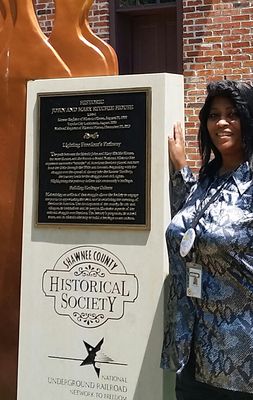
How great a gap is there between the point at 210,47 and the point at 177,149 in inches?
156

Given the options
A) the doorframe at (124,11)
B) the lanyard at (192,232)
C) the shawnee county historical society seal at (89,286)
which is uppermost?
the doorframe at (124,11)

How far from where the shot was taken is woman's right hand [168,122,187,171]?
139 inches

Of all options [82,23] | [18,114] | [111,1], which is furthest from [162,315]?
[111,1]

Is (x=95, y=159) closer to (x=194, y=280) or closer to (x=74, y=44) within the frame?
(x=74, y=44)

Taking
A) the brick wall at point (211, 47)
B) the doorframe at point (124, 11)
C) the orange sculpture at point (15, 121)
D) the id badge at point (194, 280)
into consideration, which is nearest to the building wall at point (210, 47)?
the brick wall at point (211, 47)

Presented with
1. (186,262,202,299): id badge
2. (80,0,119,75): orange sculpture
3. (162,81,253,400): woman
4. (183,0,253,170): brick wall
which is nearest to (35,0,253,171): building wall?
(183,0,253,170): brick wall

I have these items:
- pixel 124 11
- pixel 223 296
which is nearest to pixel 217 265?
pixel 223 296

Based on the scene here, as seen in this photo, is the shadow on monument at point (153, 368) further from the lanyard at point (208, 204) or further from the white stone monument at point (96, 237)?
the lanyard at point (208, 204)

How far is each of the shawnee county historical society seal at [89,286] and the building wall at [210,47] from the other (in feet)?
11.4

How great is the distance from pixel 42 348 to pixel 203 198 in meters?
1.38

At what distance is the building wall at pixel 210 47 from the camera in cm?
711

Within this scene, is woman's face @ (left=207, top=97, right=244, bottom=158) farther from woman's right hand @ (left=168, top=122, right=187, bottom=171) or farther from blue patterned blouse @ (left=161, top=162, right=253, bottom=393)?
woman's right hand @ (left=168, top=122, right=187, bottom=171)

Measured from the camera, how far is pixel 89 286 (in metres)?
3.74

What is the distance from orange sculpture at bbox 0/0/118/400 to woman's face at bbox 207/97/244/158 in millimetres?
1123
